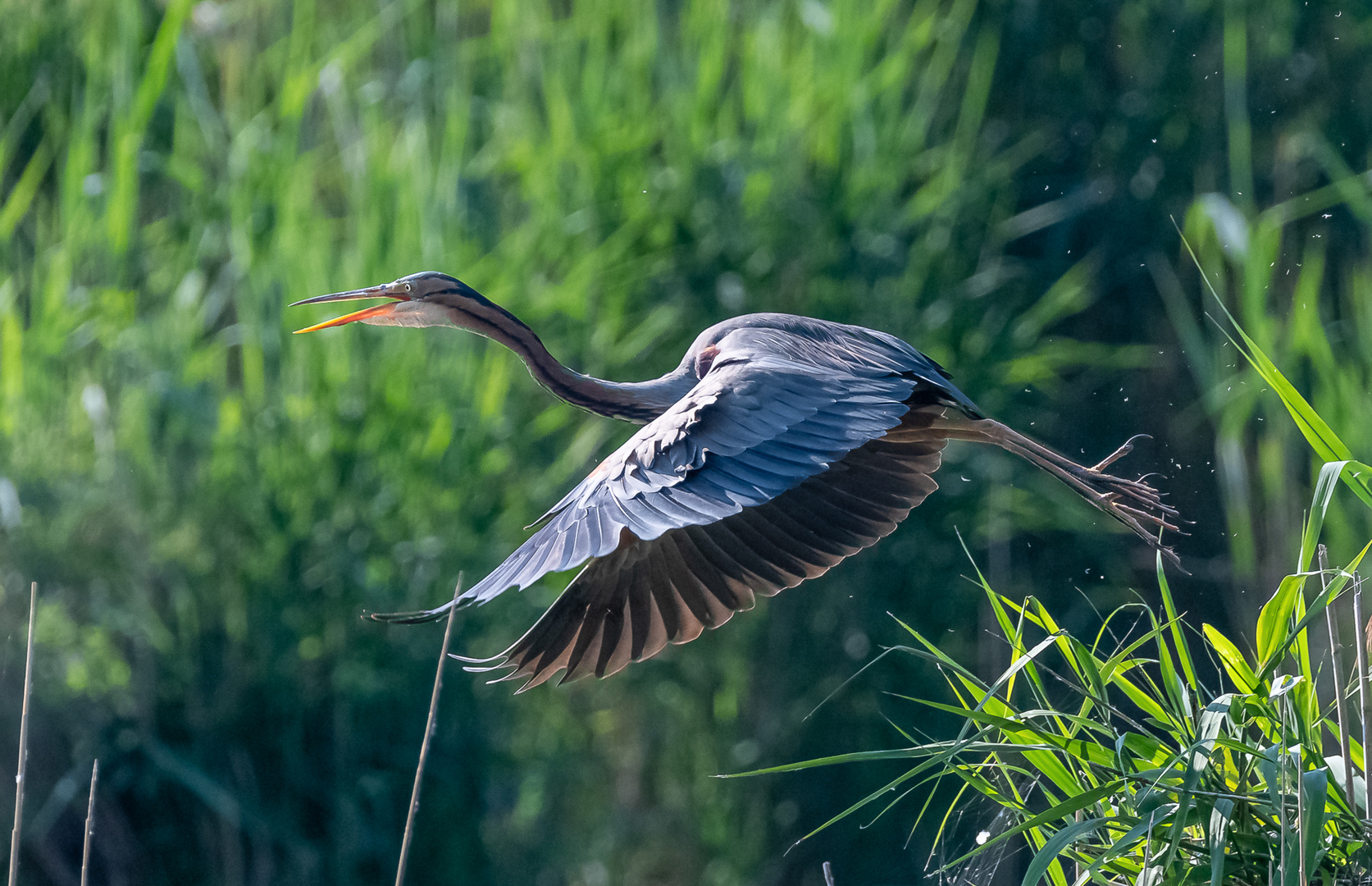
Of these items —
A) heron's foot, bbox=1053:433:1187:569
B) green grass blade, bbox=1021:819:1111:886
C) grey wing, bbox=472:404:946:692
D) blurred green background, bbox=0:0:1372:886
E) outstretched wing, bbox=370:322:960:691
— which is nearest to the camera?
green grass blade, bbox=1021:819:1111:886

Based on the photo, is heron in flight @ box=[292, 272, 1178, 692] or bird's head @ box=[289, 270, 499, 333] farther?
A: bird's head @ box=[289, 270, 499, 333]

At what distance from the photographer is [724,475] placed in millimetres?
2002

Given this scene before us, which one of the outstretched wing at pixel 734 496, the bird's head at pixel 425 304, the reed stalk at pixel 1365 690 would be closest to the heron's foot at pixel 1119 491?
the outstretched wing at pixel 734 496

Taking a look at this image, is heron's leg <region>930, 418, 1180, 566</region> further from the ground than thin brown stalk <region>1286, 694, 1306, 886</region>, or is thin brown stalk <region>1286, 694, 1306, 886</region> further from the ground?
heron's leg <region>930, 418, 1180, 566</region>

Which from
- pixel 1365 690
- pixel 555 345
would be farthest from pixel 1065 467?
pixel 555 345

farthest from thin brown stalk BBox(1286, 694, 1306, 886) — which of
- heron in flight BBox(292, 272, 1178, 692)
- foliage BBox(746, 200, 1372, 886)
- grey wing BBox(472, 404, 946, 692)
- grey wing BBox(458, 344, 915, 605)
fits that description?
grey wing BBox(472, 404, 946, 692)

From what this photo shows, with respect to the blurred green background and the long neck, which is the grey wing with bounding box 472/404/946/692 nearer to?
the long neck

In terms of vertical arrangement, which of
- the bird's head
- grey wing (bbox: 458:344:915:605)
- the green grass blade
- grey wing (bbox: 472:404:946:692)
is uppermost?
the bird's head

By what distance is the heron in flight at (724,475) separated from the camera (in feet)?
6.39

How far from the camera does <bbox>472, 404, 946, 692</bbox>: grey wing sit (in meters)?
2.24

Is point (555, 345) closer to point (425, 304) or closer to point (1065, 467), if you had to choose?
point (425, 304)

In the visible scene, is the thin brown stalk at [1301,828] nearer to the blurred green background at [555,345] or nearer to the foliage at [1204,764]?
the foliage at [1204,764]

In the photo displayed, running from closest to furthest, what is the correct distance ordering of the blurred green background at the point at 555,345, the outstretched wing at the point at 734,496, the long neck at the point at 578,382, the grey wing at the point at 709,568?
the outstretched wing at the point at 734,496 → the grey wing at the point at 709,568 → the long neck at the point at 578,382 → the blurred green background at the point at 555,345

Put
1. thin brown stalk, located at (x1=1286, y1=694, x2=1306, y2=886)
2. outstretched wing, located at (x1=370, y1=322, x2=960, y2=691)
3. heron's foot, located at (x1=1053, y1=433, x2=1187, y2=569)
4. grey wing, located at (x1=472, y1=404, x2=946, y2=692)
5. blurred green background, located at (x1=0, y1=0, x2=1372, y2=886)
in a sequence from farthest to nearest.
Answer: blurred green background, located at (x1=0, y1=0, x2=1372, y2=886) < heron's foot, located at (x1=1053, y1=433, x2=1187, y2=569) < grey wing, located at (x1=472, y1=404, x2=946, y2=692) < outstretched wing, located at (x1=370, y1=322, x2=960, y2=691) < thin brown stalk, located at (x1=1286, y1=694, x2=1306, y2=886)
